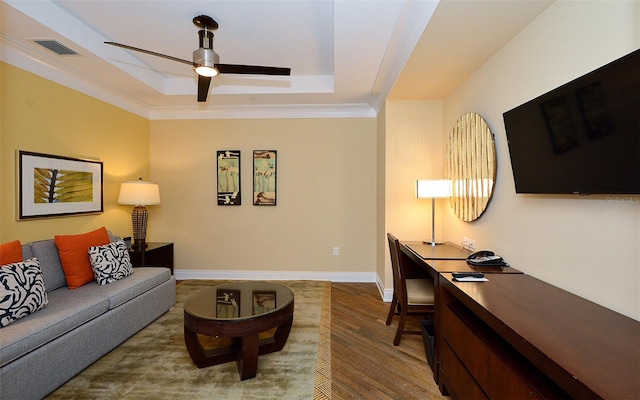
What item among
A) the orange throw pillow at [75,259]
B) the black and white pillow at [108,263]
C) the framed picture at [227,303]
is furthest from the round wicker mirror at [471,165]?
the orange throw pillow at [75,259]

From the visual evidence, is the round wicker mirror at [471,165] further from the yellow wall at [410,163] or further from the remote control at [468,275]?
the remote control at [468,275]

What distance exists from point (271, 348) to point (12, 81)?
3179mm

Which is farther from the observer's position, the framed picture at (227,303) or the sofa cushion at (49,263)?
the sofa cushion at (49,263)

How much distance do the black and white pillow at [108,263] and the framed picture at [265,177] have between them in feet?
6.02

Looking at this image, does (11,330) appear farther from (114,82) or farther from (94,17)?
(114,82)

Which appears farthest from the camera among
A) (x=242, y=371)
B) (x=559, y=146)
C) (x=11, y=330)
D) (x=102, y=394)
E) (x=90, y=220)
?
(x=90, y=220)

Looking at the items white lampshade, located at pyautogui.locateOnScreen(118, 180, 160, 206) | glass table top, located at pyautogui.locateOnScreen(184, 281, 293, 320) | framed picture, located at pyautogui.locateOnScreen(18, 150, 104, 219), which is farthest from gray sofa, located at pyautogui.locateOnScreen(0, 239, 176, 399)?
white lampshade, located at pyautogui.locateOnScreen(118, 180, 160, 206)

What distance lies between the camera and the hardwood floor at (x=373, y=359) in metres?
1.89

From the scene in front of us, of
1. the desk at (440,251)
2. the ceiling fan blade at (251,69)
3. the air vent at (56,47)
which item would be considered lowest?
the desk at (440,251)

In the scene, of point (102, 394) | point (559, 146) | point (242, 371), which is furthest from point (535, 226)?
point (102, 394)

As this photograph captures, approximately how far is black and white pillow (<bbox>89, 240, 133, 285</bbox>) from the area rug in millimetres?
568

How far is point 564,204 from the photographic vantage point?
1.61m

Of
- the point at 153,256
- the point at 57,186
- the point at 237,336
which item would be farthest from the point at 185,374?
the point at 57,186

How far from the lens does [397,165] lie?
337 centimetres
